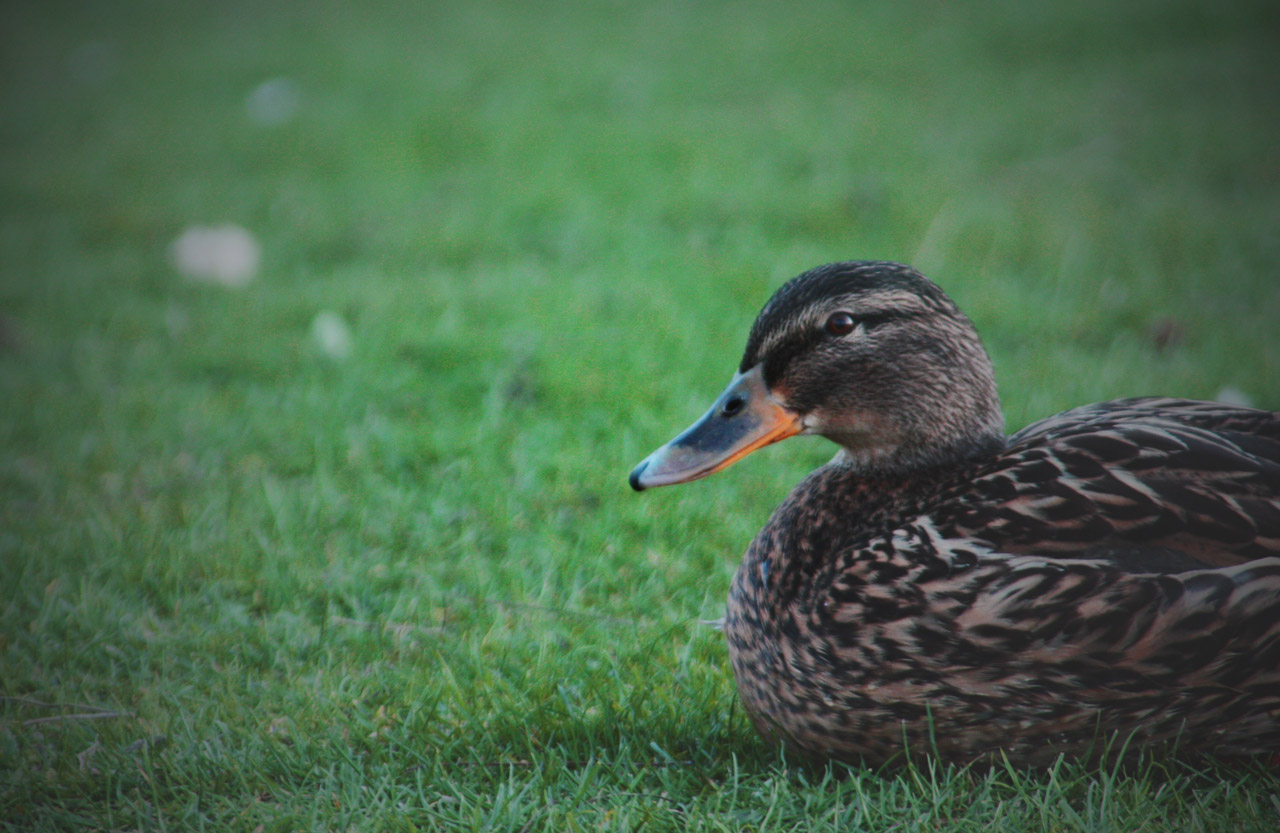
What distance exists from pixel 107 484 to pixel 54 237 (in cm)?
280

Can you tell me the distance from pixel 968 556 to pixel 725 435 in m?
0.52

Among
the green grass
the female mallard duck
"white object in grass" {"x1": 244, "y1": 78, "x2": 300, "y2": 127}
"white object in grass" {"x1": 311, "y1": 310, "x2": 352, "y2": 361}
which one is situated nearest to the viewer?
the female mallard duck

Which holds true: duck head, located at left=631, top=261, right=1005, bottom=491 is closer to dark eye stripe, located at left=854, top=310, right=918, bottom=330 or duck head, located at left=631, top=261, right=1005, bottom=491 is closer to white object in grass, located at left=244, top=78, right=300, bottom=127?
dark eye stripe, located at left=854, top=310, right=918, bottom=330

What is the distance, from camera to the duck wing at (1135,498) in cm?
187

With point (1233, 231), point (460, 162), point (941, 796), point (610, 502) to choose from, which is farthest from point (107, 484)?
point (1233, 231)

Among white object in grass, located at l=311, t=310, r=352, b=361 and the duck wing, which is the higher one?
the duck wing

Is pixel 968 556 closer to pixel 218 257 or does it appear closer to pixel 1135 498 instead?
pixel 1135 498

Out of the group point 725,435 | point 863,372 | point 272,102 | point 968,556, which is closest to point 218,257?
point 272,102

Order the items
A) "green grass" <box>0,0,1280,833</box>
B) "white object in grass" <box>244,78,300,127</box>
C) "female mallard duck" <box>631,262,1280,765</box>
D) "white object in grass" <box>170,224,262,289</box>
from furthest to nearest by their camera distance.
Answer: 1. "white object in grass" <box>244,78,300,127</box>
2. "white object in grass" <box>170,224,262,289</box>
3. "green grass" <box>0,0,1280,833</box>
4. "female mallard duck" <box>631,262,1280,765</box>

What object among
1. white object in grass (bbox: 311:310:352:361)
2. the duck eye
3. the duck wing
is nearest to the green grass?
white object in grass (bbox: 311:310:352:361)

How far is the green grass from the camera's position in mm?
2121

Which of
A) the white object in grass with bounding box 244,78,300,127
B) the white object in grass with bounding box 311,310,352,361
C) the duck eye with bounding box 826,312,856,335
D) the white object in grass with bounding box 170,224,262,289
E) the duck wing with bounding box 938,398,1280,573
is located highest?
the white object in grass with bounding box 244,78,300,127

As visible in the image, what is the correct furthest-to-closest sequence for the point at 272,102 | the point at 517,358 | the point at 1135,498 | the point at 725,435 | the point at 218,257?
the point at 272,102, the point at 218,257, the point at 517,358, the point at 725,435, the point at 1135,498

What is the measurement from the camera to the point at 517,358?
161 inches
